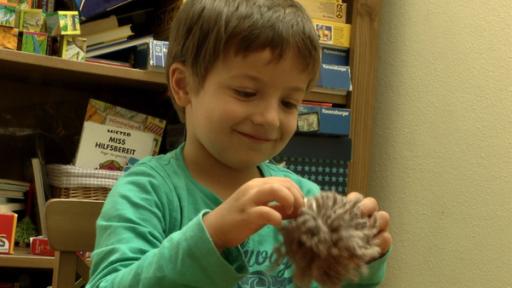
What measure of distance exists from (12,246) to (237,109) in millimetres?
897

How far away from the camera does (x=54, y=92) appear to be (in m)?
1.76

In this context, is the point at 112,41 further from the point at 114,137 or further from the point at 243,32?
the point at 243,32

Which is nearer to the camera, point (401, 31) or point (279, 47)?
point (279, 47)

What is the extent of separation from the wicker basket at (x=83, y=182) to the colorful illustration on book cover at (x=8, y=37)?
11.2 inches

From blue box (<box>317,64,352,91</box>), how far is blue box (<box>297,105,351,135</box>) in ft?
0.18

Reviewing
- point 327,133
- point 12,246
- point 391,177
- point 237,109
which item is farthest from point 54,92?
point 237,109

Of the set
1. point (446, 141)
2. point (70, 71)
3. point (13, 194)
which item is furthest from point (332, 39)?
point (13, 194)

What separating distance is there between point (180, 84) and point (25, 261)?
76cm

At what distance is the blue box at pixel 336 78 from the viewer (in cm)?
156

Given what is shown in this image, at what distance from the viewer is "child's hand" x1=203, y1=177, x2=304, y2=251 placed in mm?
519

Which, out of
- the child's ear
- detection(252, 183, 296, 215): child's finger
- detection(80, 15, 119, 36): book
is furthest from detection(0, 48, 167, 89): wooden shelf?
detection(252, 183, 296, 215): child's finger

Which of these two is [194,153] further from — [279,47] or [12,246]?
[12,246]

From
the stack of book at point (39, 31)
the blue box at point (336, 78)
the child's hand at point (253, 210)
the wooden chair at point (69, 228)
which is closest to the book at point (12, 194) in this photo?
the stack of book at point (39, 31)

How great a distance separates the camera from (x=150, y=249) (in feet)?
2.12
